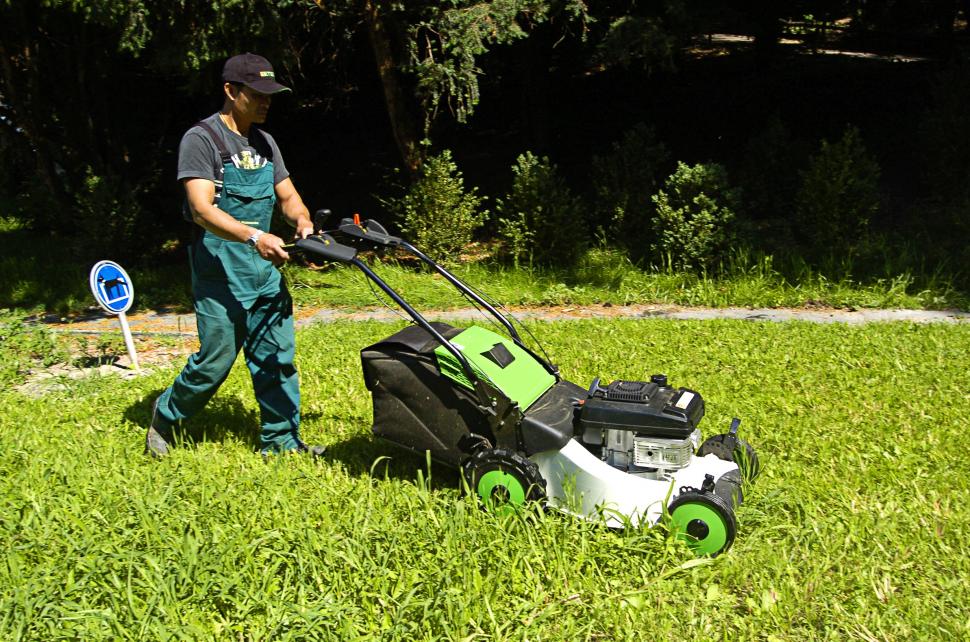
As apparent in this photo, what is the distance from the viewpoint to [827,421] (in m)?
4.72

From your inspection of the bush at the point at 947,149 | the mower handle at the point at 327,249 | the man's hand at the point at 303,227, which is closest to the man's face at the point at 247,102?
the man's hand at the point at 303,227

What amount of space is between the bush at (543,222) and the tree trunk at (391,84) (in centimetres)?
139

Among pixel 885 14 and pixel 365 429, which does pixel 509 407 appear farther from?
pixel 885 14

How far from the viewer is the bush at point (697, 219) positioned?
28.8ft

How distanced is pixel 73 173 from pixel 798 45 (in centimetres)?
1477

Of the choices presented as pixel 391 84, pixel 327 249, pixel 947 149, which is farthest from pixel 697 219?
pixel 327 249

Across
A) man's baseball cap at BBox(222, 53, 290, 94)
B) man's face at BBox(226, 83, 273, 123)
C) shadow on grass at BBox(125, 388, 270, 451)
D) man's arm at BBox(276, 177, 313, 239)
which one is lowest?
shadow on grass at BBox(125, 388, 270, 451)

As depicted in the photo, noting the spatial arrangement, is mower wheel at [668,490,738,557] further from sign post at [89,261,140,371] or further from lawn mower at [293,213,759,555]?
sign post at [89,261,140,371]

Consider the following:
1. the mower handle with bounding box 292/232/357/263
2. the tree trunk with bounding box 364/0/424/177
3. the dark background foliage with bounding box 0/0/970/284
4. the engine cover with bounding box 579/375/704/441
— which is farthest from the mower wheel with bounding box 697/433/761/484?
the tree trunk with bounding box 364/0/424/177

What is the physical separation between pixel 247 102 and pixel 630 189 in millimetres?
6380

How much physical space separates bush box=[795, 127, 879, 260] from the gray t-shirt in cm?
651

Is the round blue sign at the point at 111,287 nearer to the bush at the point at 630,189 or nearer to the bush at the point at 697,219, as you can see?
the bush at the point at 697,219

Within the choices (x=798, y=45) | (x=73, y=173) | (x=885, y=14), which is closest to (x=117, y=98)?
(x=73, y=173)

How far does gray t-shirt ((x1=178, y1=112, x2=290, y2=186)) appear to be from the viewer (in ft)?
12.9
